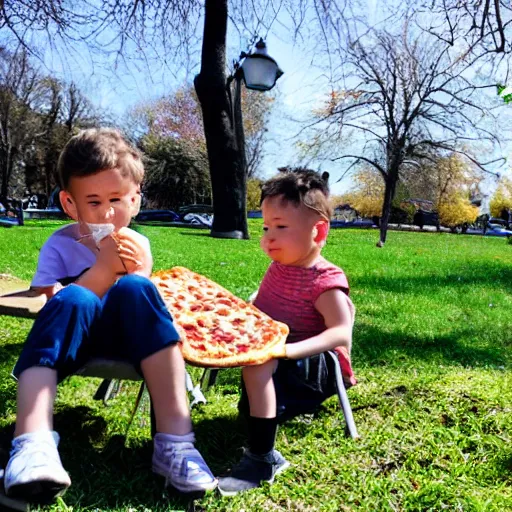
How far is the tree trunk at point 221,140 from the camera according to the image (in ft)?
36.3

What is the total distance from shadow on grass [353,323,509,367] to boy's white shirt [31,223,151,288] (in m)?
2.16

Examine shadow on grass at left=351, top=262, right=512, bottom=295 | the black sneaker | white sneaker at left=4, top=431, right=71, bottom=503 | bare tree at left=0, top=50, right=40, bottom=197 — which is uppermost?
bare tree at left=0, top=50, right=40, bottom=197

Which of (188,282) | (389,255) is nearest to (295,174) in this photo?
(188,282)

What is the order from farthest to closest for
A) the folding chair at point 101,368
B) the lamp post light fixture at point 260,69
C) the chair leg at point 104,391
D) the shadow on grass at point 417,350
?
the lamp post light fixture at point 260,69 < the shadow on grass at point 417,350 < the chair leg at point 104,391 < the folding chair at point 101,368

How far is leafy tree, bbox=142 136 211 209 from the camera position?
29.6 metres

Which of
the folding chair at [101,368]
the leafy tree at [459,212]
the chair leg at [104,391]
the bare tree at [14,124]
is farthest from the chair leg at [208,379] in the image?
the leafy tree at [459,212]

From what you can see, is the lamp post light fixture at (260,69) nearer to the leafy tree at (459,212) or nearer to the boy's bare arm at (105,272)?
the boy's bare arm at (105,272)

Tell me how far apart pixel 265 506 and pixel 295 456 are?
411 mm

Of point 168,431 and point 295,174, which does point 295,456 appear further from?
point 295,174

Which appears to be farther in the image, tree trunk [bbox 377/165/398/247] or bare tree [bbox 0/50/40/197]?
bare tree [bbox 0/50/40/197]

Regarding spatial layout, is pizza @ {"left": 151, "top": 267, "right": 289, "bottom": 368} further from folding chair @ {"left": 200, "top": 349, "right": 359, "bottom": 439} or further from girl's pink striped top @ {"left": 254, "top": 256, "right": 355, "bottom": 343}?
folding chair @ {"left": 200, "top": 349, "right": 359, "bottom": 439}

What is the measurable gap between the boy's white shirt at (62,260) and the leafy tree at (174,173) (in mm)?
27227

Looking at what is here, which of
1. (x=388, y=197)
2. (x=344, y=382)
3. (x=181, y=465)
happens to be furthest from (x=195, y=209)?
(x=181, y=465)

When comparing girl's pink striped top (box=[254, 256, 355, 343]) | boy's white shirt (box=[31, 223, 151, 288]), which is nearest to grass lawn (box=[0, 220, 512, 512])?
girl's pink striped top (box=[254, 256, 355, 343])
